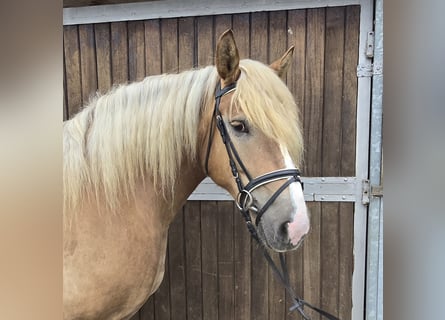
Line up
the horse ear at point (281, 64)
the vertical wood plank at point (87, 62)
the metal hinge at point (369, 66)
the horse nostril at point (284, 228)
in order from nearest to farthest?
the horse nostril at point (284, 228), the horse ear at point (281, 64), the metal hinge at point (369, 66), the vertical wood plank at point (87, 62)

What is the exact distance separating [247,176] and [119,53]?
70 centimetres

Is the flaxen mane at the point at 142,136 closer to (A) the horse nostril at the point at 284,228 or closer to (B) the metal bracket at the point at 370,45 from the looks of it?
(A) the horse nostril at the point at 284,228

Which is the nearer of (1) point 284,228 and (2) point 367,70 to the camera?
(1) point 284,228

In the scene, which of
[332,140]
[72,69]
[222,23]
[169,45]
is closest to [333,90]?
[332,140]

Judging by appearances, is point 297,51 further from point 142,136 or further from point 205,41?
point 142,136

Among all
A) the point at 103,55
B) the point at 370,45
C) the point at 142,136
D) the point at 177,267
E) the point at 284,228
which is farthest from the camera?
the point at 177,267

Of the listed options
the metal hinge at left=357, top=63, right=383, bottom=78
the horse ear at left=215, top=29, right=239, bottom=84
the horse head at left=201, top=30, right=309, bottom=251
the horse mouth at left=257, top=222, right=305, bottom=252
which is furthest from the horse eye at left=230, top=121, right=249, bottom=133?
the metal hinge at left=357, top=63, right=383, bottom=78

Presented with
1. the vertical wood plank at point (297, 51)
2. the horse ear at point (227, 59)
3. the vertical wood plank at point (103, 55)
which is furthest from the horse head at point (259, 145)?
the vertical wood plank at point (103, 55)

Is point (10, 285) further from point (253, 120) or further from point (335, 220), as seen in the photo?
point (335, 220)

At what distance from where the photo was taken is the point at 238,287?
4.10 ft

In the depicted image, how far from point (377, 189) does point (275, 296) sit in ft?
1.74

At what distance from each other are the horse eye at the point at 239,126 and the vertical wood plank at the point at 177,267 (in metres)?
0.56

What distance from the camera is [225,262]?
4.07ft

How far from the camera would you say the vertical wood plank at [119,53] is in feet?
3.77
